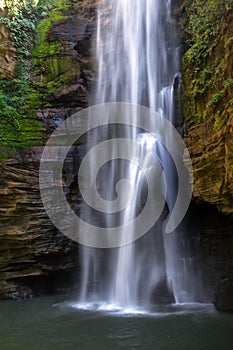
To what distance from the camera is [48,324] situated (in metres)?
6.45

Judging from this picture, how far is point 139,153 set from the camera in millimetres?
9367

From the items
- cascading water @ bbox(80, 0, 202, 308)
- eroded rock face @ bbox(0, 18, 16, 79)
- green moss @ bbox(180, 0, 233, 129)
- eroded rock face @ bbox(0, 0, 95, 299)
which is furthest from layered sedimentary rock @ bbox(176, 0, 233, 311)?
eroded rock face @ bbox(0, 18, 16, 79)

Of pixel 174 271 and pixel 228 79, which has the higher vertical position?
pixel 228 79

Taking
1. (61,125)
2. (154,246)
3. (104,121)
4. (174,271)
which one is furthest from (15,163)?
(174,271)

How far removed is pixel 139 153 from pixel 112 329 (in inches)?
182

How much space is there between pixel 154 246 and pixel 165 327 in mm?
2797

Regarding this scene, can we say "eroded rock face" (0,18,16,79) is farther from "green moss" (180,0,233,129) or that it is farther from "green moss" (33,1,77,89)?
"green moss" (180,0,233,129)

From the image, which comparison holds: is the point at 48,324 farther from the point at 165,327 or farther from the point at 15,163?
the point at 15,163

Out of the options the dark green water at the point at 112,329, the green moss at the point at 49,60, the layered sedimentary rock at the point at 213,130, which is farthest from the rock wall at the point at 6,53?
the dark green water at the point at 112,329

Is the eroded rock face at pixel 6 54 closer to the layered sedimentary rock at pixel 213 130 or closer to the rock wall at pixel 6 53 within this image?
the rock wall at pixel 6 53

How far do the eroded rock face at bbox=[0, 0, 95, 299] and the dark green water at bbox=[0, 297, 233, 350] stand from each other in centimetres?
143

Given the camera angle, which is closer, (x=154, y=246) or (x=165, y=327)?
(x=165, y=327)

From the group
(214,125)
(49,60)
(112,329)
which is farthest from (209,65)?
(49,60)

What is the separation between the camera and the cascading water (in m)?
8.39
